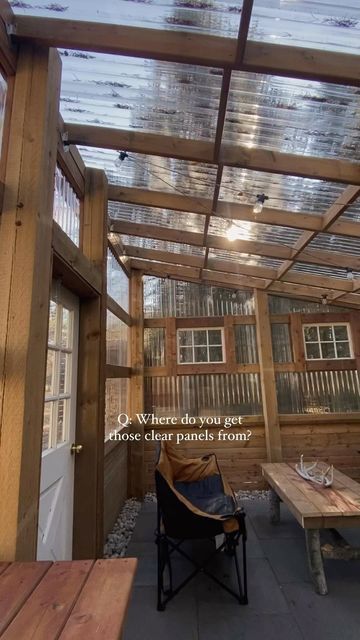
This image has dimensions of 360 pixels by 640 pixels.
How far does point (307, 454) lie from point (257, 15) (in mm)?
4331

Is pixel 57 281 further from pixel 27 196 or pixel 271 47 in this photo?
pixel 271 47

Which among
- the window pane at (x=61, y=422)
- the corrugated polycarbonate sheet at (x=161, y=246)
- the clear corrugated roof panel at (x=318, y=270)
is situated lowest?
the window pane at (x=61, y=422)

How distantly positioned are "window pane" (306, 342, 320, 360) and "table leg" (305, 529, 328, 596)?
8.26 feet

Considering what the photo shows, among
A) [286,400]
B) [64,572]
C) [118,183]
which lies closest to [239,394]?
[286,400]

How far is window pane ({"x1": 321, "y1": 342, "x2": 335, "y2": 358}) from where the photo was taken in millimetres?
4387

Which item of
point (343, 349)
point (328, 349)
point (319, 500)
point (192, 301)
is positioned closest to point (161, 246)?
point (192, 301)

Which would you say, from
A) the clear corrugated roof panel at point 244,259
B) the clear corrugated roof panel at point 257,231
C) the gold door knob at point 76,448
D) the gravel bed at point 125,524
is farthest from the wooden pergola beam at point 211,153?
the gravel bed at point 125,524

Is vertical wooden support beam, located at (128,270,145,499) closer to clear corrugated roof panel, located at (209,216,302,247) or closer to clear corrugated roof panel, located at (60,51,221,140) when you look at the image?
clear corrugated roof panel, located at (209,216,302,247)

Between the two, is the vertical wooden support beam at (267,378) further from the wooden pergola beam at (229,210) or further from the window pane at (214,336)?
the wooden pergola beam at (229,210)

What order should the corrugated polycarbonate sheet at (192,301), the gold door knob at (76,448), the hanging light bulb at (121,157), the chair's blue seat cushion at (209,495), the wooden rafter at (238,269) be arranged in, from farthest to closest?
1. the corrugated polycarbonate sheet at (192,301)
2. the wooden rafter at (238,269)
3. the chair's blue seat cushion at (209,495)
4. the hanging light bulb at (121,157)
5. the gold door knob at (76,448)

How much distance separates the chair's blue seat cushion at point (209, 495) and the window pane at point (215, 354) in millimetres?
1645

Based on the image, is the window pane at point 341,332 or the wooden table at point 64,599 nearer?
the wooden table at point 64,599

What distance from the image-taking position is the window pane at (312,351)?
14.4 ft

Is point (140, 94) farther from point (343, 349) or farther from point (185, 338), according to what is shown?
point (343, 349)
